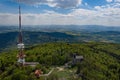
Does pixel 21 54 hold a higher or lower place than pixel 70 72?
higher

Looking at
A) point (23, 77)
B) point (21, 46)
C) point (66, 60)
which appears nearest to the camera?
point (23, 77)

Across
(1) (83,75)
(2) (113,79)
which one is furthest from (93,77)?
(2) (113,79)

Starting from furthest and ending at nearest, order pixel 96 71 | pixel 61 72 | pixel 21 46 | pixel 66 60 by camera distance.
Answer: pixel 66 60
pixel 96 71
pixel 61 72
pixel 21 46

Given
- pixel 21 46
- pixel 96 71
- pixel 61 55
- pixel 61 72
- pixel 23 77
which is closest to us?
pixel 23 77

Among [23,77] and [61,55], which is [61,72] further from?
[61,55]

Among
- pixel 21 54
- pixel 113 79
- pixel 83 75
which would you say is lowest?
pixel 113 79

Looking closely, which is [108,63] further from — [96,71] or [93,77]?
[93,77]

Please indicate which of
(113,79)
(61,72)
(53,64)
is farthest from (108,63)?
(61,72)

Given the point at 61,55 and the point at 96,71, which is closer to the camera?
the point at 96,71

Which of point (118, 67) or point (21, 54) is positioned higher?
point (21, 54)
